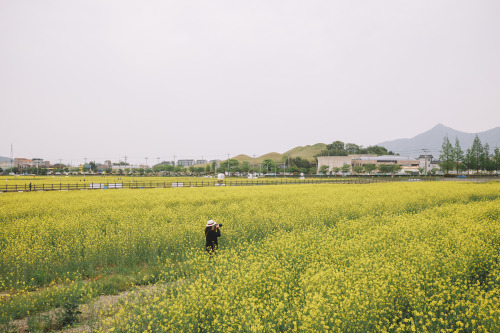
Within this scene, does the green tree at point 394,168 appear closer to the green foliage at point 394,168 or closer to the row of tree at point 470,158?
the green foliage at point 394,168

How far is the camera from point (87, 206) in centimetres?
2097

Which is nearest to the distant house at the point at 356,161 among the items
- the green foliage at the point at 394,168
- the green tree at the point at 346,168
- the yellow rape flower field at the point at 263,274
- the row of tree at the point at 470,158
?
the green tree at the point at 346,168

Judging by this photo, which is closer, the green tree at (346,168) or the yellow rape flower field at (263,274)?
the yellow rape flower field at (263,274)

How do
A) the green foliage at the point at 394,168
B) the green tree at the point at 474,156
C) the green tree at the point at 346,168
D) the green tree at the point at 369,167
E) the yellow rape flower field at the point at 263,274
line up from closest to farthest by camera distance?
the yellow rape flower field at the point at 263,274, the green tree at the point at 474,156, the green foliage at the point at 394,168, the green tree at the point at 369,167, the green tree at the point at 346,168

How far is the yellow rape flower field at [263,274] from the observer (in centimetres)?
529

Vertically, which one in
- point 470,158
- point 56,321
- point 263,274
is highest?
point 470,158

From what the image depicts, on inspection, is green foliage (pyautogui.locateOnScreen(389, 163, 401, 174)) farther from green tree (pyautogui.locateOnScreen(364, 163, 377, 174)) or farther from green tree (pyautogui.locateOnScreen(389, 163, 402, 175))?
green tree (pyautogui.locateOnScreen(364, 163, 377, 174))

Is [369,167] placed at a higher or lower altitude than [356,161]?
lower

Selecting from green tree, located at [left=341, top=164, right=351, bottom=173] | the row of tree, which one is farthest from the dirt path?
green tree, located at [left=341, top=164, right=351, bottom=173]

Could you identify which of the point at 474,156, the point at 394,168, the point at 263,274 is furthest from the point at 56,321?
the point at 394,168

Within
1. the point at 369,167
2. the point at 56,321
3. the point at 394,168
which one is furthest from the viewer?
the point at 369,167

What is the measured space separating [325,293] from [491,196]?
3039cm

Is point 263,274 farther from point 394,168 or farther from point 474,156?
point 394,168

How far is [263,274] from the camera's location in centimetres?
721
